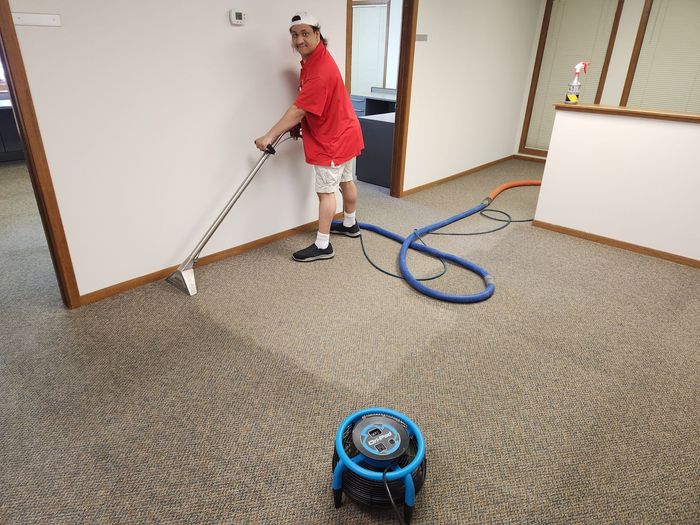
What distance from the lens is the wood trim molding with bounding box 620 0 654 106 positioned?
386 cm

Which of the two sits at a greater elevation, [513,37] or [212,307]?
[513,37]

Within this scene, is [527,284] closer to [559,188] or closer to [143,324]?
[559,188]

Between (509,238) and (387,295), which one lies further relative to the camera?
(509,238)

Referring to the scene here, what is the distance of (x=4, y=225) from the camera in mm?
2852

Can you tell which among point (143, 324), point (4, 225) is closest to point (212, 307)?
point (143, 324)

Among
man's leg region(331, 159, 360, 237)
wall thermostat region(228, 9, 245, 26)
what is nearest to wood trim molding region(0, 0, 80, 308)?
wall thermostat region(228, 9, 245, 26)

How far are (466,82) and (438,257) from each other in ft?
6.73

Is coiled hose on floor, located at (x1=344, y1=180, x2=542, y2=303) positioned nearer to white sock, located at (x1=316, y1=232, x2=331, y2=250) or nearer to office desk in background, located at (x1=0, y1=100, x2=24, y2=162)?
white sock, located at (x1=316, y1=232, x2=331, y2=250)

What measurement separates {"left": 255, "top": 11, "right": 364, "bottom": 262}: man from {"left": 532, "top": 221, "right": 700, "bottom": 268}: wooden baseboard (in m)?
1.34

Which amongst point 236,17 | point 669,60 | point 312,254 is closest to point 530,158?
point 669,60

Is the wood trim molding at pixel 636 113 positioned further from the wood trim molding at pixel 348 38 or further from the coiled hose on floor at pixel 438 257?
the wood trim molding at pixel 348 38

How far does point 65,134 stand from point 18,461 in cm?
120

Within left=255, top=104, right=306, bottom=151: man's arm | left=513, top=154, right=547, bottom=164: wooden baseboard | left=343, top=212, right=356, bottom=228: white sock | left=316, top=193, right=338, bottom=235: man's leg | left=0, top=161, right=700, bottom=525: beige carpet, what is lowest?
left=0, top=161, right=700, bottom=525: beige carpet

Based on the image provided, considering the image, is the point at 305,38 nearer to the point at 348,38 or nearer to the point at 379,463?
the point at 348,38
